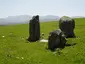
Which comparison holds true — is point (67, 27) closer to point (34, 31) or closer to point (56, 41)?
point (34, 31)

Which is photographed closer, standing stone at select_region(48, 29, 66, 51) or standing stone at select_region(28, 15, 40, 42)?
standing stone at select_region(48, 29, 66, 51)

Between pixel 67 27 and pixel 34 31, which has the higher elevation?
pixel 67 27

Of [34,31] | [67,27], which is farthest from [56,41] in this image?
[34,31]

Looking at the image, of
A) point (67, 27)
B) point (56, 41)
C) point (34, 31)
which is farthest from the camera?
point (34, 31)

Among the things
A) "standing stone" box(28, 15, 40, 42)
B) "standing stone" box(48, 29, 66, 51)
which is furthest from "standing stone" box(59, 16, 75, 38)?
"standing stone" box(48, 29, 66, 51)

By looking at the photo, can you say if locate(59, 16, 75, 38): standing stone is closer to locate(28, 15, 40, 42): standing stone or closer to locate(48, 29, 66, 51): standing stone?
locate(28, 15, 40, 42): standing stone

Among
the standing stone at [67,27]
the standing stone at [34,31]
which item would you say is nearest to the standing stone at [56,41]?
the standing stone at [67,27]

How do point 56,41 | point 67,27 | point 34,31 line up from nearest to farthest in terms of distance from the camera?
point 56,41
point 67,27
point 34,31

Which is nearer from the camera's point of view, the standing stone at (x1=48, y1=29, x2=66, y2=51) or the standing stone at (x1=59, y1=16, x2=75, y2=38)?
the standing stone at (x1=48, y1=29, x2=66, y2=51)

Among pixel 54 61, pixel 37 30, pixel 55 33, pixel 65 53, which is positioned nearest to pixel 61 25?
pixel 37 30

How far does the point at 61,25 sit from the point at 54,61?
2462 cm

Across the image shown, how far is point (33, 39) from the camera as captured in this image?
2098 inches

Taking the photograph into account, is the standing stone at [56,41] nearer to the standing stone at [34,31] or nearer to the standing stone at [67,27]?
the standing stone at [67,27]

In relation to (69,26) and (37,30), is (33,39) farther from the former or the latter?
(69,26)
